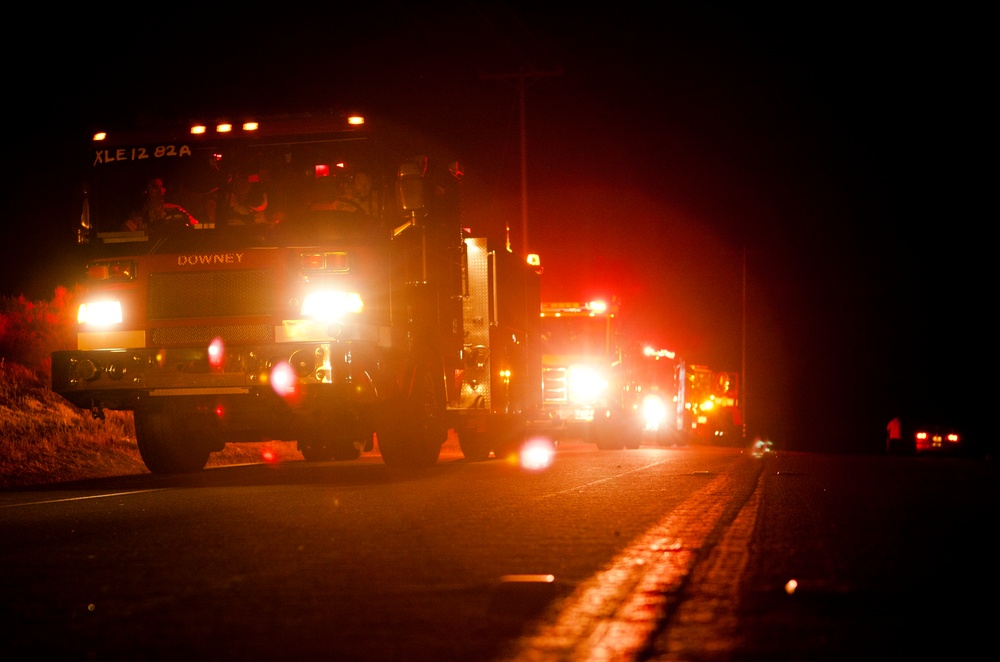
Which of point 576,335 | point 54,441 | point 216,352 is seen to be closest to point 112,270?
point 216,352

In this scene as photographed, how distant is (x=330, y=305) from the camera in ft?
44.1

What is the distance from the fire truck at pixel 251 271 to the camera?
13.5 metres

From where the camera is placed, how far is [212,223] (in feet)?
45.6

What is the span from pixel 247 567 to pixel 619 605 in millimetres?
2155

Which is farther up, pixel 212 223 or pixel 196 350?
pixel 212 223

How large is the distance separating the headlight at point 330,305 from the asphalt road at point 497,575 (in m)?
2.62

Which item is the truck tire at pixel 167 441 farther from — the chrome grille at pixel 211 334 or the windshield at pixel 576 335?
the windshield at pixel 576 335

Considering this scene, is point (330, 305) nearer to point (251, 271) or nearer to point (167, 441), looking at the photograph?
point (251, 271)

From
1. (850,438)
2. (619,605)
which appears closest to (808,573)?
(619,605)

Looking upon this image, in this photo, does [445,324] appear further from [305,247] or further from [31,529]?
[31,529]

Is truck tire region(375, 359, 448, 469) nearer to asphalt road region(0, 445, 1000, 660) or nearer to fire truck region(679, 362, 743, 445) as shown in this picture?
asphalt road region(0, 445, 1000, 660)

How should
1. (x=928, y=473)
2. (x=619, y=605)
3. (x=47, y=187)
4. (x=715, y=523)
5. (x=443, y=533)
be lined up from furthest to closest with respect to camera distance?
(x=47, y=187)
(x=928, y=473)
(x=715, y=523)
(x=443, y=533)
(x=619, y=605)

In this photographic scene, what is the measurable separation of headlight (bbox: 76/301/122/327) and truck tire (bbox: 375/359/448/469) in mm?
3180

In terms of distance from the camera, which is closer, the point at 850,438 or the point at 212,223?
the point at 212,223
